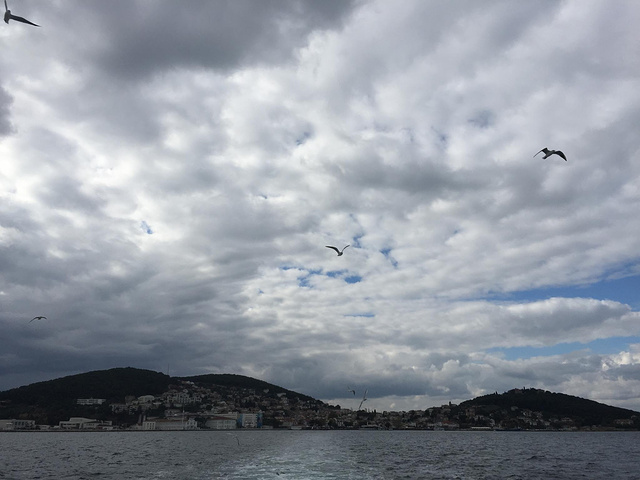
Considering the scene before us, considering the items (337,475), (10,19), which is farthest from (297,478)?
(10,19)

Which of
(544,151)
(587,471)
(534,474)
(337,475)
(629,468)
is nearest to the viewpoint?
(544,151)

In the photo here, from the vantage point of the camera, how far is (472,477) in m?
42.4

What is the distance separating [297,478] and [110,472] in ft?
56.4

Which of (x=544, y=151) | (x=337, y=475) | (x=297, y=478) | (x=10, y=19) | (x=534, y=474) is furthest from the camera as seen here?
(x=534, y=474)

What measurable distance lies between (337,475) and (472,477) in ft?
36.1

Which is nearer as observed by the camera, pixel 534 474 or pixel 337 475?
pixel 337 475

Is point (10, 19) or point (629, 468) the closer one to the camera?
point (10, 19)

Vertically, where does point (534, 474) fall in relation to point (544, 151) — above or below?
below

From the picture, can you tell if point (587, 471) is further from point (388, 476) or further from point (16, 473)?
point (16, 473)

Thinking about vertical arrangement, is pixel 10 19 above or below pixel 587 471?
above

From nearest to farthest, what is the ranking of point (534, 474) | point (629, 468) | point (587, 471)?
point (534, 474) < point (587, 471) < point (629, 468)

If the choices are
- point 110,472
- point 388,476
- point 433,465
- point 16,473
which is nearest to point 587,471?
point 433,465

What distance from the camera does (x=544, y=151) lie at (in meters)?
30.9

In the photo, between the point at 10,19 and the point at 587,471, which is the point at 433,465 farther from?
the point at 10,19
